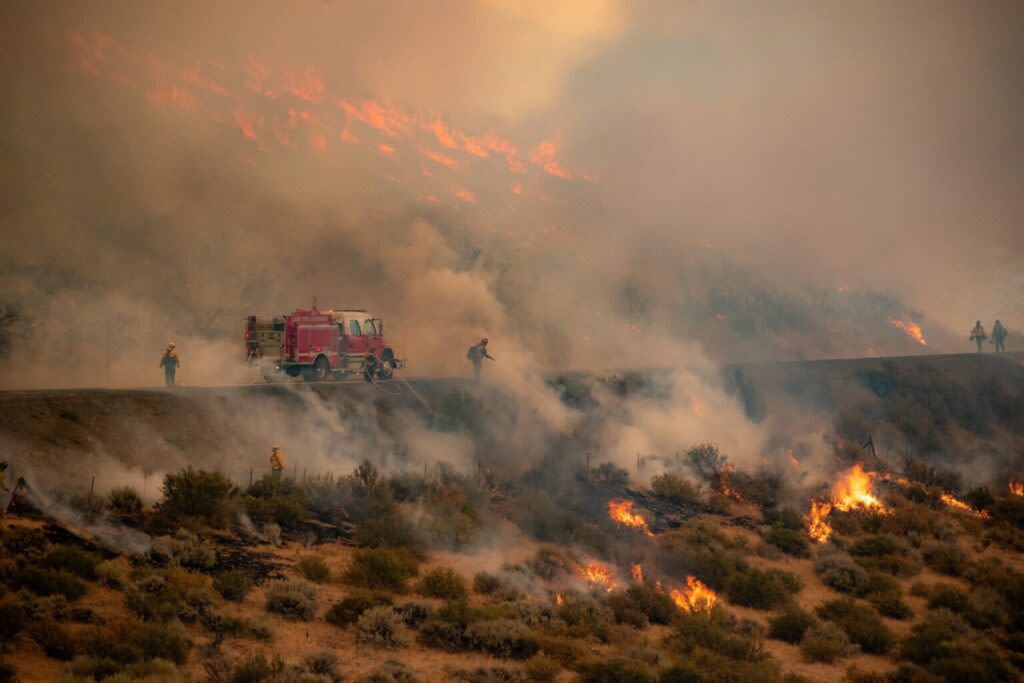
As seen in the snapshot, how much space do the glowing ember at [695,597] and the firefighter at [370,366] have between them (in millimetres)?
14224

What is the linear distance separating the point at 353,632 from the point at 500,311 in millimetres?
36886

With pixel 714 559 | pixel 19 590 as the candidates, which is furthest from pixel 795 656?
pixel 19 590

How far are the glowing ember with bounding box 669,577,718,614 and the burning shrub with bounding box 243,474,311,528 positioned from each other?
25.7ft

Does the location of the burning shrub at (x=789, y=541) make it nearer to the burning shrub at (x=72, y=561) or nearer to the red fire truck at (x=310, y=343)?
the red fire truck at (x=310, y=343)

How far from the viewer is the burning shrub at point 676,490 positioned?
84.1ft

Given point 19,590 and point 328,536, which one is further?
point 328,536

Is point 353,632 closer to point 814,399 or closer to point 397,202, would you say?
point 814,399

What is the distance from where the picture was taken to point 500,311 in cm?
5103

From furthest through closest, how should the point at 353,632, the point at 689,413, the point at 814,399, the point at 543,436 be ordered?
the point at 814,399, the point at 689,413, the point at 543,436, the point at 353,632

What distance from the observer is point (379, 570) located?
55.5 feet

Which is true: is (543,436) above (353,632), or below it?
above

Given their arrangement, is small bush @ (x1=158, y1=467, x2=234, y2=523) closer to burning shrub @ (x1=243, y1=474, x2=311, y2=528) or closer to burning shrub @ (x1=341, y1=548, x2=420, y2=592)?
burning shrub @ (x1=243, y1=474, x2=311, y2=528)

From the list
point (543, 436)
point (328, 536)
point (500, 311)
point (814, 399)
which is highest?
point (500, 311)

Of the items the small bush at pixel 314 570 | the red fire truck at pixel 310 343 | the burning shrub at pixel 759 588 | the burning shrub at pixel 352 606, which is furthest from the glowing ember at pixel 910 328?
the burning shrub at pixel 352 606
